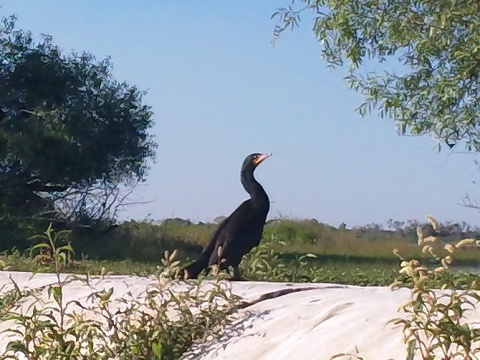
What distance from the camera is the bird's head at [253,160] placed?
624 cm

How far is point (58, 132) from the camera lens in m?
20.0

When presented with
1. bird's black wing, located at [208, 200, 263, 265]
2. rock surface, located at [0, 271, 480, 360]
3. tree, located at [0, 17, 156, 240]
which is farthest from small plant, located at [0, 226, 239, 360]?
tree, located at [0, 17, 156, 240]

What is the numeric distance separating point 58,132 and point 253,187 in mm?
14411

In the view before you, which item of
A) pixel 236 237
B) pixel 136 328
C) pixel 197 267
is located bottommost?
pixel 136 328

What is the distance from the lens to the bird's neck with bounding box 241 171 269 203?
236 inches

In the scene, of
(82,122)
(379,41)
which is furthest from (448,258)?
(82,122)

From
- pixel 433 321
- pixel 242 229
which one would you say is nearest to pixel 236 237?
pixel 242 229

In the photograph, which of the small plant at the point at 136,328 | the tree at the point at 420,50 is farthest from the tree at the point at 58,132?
the small plant at the point at 136,328

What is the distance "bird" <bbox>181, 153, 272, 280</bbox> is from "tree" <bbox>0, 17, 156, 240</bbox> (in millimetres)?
14231

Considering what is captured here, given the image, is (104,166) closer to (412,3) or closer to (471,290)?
(412,3)

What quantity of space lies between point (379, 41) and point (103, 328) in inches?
333

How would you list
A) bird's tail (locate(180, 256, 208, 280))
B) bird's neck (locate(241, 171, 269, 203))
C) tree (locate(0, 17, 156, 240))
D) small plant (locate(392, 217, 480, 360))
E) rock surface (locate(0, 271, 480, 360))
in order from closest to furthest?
small plant (locate(392, 217, 480, 360)) < rock surface (locate(0, 271, 480, 360)) < bird's tail (locate(180, 256, 208, 280)) < bird's neck (locate(241, 171, 269, 203)) < tree (locate(0, 17, 156, 240))

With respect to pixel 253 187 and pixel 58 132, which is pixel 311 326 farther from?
pixel 58 132

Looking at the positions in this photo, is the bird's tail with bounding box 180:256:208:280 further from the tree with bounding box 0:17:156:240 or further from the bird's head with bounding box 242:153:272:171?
the tree with bounding box 0:17:156:240
